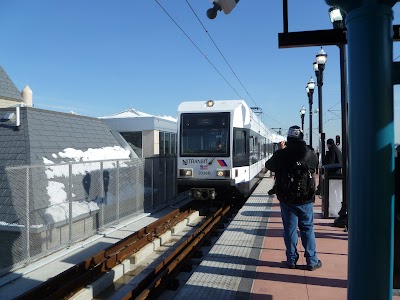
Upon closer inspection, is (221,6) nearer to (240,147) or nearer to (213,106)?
(213,106)

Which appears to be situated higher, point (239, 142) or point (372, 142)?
point (239, 142)

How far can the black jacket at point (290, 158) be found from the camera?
463 centimetres

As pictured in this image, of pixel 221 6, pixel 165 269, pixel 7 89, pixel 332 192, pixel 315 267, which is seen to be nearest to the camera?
pixel 221 6

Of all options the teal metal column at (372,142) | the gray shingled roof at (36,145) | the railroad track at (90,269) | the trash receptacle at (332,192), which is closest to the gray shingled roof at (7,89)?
the gray shingled roof at (36,145)

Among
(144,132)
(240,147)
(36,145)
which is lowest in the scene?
(240,147)

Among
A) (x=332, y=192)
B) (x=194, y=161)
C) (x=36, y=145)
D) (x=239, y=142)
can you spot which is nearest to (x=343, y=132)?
(x=332, y=192)

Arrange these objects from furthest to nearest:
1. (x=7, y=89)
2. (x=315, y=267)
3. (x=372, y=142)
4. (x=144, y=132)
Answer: (x=7, y=89) → (x=144, y=132) → (x=315, y=267) → (x=372, y=142)

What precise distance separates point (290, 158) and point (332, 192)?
152 inches

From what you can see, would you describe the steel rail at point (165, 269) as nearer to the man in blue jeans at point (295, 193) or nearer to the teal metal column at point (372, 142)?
the man in blue jeans at point (295, 193)

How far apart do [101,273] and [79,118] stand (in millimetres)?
11697

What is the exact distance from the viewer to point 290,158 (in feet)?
15.2

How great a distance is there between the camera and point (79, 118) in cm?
1716

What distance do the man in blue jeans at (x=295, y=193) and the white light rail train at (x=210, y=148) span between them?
6.74 m

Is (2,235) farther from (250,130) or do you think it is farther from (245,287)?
(250,130)
